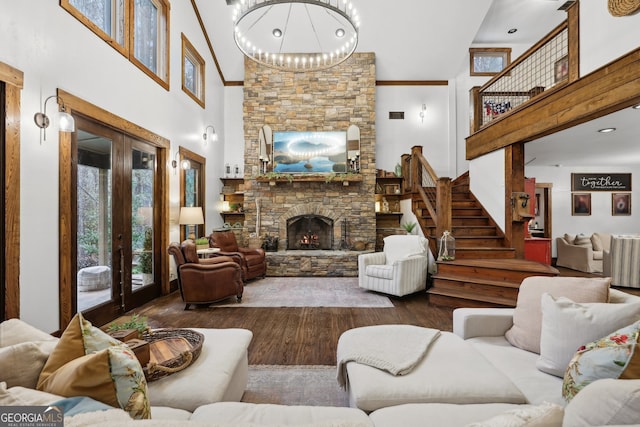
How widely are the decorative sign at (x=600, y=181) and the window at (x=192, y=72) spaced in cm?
920

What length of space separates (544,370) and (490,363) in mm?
252

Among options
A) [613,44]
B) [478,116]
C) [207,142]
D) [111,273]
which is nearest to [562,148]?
[478,116]

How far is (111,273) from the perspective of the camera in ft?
12.1

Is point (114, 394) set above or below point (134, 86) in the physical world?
below

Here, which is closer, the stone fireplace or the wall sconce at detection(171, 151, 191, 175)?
the wall sconce at detection(171, 151, 191, 175)

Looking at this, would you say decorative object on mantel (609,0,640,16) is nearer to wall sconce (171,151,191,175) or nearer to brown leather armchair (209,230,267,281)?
brown leather armchair (209,230,267,281)

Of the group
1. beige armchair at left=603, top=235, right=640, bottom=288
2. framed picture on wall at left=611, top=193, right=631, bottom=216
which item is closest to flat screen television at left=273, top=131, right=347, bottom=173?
beige armchair at left=603, top=235, right=640, bottom=288

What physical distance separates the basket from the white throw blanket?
0.84 meters

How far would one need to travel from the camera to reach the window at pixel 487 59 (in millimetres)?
7414

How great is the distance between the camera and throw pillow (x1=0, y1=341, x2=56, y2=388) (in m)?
1.02

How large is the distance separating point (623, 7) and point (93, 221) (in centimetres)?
588

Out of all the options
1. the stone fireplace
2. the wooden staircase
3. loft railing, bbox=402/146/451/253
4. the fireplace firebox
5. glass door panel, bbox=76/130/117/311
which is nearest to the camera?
glass door panel, bbox=76/130/117/311

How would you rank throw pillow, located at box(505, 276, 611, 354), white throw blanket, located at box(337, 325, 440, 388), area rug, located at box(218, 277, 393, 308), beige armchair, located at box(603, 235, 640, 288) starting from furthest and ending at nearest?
beige armchair, located at box(603, 235, 640, 288), area rug, located at box(218, 277, 393, 308), throw pillow, located at box(505, 276, 611, 354), white throw blanket, located at box(337, 325, 440, 388)

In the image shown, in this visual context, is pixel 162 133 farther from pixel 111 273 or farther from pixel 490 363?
pixel 490 363
